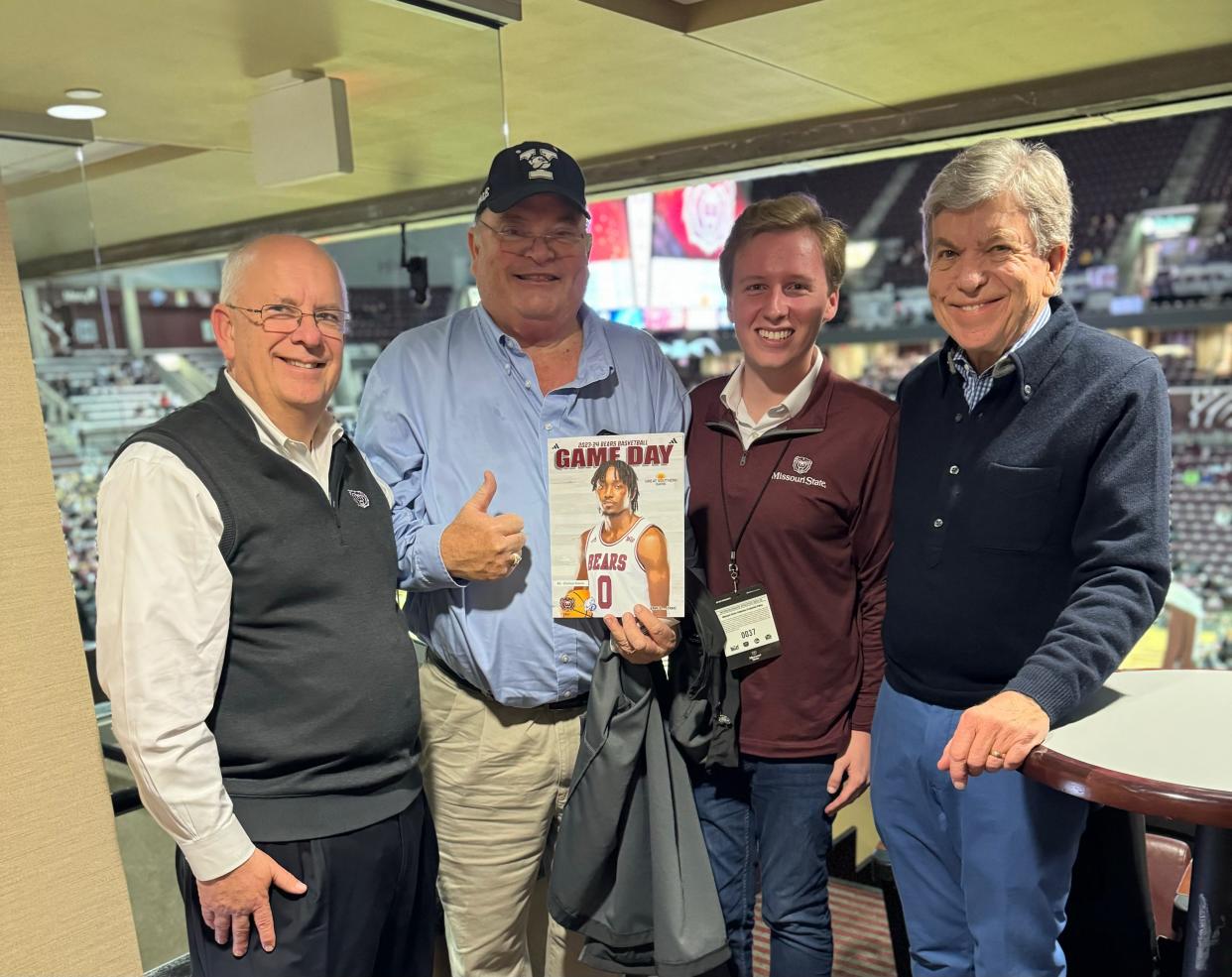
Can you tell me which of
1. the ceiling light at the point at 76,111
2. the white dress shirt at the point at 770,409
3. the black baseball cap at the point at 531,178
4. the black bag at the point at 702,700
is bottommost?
the black bag at the point at 702,700

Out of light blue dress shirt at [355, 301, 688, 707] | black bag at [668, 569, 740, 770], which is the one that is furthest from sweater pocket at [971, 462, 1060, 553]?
light blue dress shirt at [355, 301, 688, 707]

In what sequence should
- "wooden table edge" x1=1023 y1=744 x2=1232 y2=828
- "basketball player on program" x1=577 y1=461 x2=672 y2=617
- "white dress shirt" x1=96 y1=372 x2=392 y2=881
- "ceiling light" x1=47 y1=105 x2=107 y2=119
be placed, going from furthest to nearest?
"ceiling light" x1=47 y1=105 x2=107 y2=119 → "basketball player on program" x1=577 y1=461 x2=672 y2=617 → "white dress shirt" x1=96 y1=372 x2=392 y2=881 → "wooden table edge" x1=1023 y1=744 x2=1232 y2=828

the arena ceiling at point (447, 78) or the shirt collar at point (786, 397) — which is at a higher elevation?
the arena ceiling at point (447, 78)

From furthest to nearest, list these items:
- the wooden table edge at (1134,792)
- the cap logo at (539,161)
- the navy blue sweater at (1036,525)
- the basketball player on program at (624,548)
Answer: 1. the cap logo at (539,161)
2. the basketball player on program at (624,548)
3. the navy blue sweater at (1036,525)
4. the wooden table edge at (1134,792)

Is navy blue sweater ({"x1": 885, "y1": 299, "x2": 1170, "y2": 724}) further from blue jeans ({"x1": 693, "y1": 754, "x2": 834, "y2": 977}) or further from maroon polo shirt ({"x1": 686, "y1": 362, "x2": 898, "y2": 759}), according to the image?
blue jeans ({"x1": 693, "y1": 754, "x2": 834, "y2": 977})

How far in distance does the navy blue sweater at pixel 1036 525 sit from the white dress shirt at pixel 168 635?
1.21 m

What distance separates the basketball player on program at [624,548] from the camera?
1740 mm

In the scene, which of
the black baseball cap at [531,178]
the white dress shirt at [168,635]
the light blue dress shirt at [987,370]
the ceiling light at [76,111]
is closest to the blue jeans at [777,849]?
the light blue dress shirt at [987,370]

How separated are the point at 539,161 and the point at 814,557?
960 millimetres

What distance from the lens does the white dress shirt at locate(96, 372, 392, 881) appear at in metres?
1.37

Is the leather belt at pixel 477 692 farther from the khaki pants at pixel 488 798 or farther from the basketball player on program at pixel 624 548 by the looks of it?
the basketball player on program at pixel 624 548

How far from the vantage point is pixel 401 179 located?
3188 millimetres

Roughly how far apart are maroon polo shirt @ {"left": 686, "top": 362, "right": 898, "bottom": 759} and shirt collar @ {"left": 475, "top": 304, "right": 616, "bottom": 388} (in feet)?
1.11

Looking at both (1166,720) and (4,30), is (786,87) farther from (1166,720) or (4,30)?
(1166,720)
